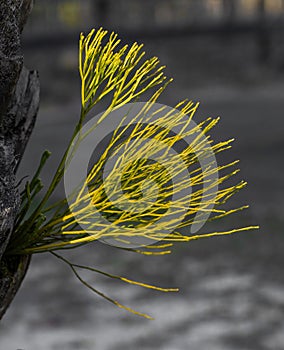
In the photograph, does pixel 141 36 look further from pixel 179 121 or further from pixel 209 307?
pixel 179 121

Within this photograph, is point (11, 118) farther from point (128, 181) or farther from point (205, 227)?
point (205, 227)

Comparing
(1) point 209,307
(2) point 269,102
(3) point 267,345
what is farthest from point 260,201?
(2) point 269,102

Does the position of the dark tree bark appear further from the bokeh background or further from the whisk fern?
the bokeh background

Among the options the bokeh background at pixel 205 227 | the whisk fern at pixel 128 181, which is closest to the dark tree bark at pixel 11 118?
the whisk fern at pixel 128 181

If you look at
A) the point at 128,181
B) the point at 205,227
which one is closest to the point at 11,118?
the point at 128,181

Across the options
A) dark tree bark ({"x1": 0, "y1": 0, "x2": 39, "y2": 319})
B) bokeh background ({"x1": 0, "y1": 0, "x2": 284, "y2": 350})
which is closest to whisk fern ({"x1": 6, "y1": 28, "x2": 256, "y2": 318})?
dark tree bark ({"x1": 0, "y1": 0, "x2": 39, "y2": 319})

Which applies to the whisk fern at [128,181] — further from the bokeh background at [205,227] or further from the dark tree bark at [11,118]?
the bokeh background at [205,227]
